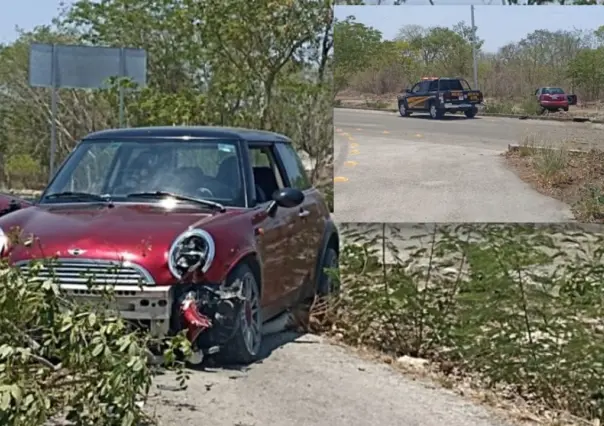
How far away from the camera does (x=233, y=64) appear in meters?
23.7

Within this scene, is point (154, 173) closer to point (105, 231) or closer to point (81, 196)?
point (81, 196)

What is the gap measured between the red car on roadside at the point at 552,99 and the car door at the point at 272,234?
6153mm

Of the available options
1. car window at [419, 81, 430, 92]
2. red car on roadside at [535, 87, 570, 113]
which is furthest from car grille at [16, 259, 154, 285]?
red car on roadside at [535, 87, 570, 113]

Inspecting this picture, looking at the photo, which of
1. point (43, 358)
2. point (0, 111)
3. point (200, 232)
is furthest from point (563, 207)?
point (0, 111)

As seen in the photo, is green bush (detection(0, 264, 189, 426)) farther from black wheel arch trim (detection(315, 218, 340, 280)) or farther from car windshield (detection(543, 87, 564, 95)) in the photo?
car windshield (detection(543, 87, 564, 95))

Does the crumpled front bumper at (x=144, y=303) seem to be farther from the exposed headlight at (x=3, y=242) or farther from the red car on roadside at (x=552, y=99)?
the red car on roadside at (x=552, y=99)

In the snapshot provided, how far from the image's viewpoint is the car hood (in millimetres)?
6781

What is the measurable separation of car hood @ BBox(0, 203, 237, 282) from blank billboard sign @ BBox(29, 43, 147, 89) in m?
13.1

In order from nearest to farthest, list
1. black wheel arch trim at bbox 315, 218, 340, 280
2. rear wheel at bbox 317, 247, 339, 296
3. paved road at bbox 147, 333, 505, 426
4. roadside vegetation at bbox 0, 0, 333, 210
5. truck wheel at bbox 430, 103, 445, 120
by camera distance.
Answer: paved road at bbox 147, 333, 505, 426, rear wheel at bbox 317, 247, 339, 296, black wheel arch trim at bbox 315, 218, 340, 280, truck wheel at bbox 430, 103, 445, 120, roadside vegetation at bbox 0, 0, 333, 210

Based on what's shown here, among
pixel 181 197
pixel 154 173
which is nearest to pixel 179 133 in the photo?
pixel 154 173

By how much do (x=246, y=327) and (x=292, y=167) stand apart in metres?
2.50

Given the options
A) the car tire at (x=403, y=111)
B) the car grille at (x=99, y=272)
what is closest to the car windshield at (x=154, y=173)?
the car grille at (x=99, y=272)

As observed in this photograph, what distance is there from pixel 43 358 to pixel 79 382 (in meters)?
0.26

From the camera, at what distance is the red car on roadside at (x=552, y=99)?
46.0 feet
